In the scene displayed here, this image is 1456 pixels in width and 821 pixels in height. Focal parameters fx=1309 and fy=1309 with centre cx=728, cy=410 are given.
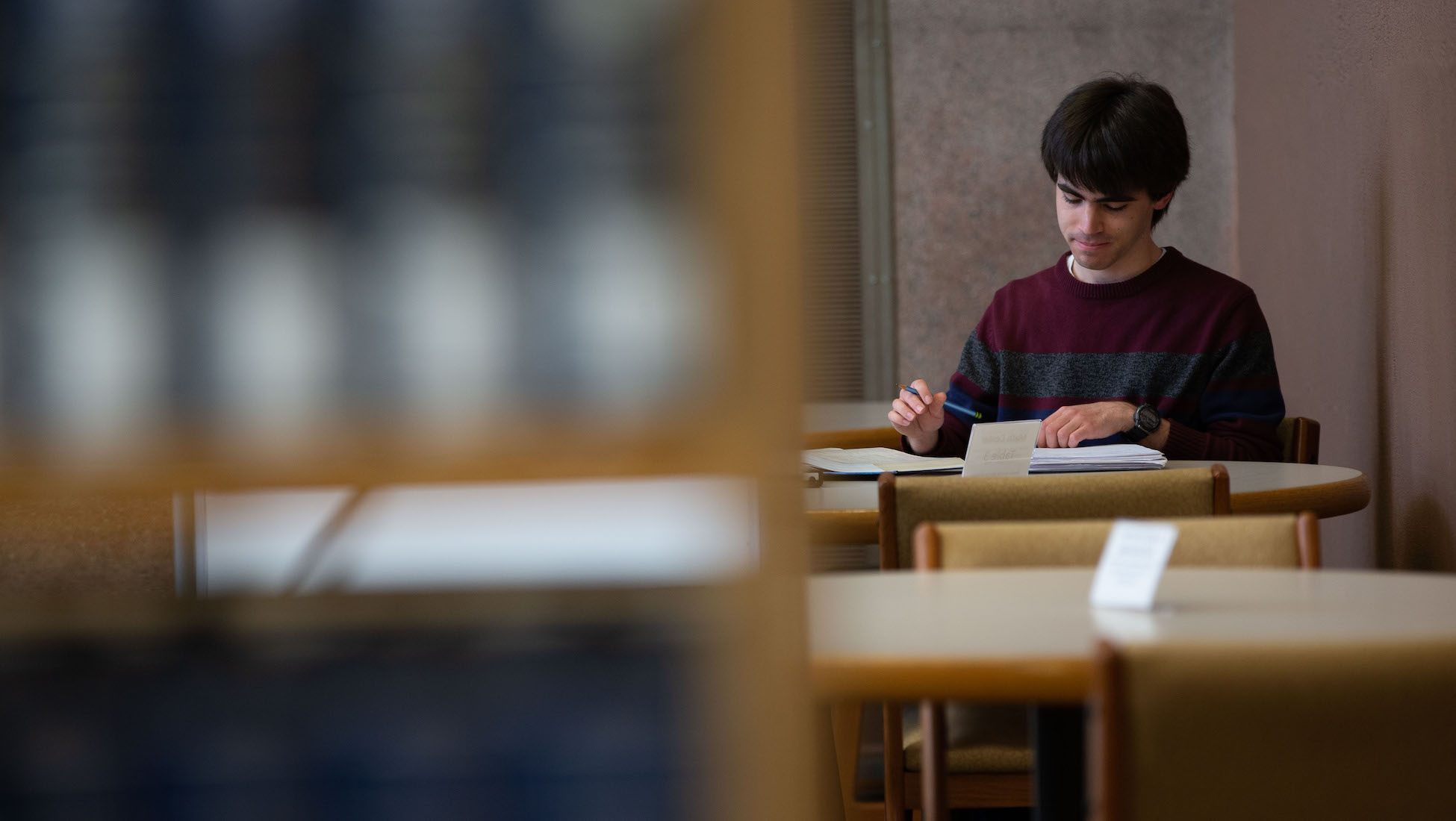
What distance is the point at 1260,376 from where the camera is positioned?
2590 mm

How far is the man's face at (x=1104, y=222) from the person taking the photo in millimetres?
2553

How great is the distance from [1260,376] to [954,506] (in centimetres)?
110

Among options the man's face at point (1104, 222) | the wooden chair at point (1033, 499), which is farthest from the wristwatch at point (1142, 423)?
the wooden chair at point (1033, 499)

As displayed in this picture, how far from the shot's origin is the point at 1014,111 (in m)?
4.38

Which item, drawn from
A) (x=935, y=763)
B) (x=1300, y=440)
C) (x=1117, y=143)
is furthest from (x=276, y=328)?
(x=1300, y=440)

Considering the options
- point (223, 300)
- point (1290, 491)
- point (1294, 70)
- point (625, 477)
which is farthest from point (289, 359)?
point (1294, 70)

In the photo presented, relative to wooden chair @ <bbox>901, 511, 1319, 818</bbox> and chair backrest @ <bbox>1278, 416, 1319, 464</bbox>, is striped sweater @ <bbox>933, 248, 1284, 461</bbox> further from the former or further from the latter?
wooden chair @ <bbox>901, 511, 1319, 818</bbox>

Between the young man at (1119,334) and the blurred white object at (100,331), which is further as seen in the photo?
the young man at (1119,334)

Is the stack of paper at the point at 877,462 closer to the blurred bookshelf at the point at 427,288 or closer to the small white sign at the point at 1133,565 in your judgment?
the small white sign at the point at 1133,565

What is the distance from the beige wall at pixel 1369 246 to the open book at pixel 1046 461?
2.93 feet

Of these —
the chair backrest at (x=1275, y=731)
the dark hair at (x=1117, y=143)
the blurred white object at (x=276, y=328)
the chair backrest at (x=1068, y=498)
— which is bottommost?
the chair backrest at (x=1275, y=731)

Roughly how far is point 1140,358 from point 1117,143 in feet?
1.47

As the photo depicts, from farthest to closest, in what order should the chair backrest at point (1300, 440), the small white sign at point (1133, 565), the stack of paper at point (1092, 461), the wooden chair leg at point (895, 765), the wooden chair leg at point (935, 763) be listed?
the chair backrest at point (1300, 440)
the stack of paper at point (1092, 461)
the wooden chair leg at point (895, 765)
the wooden chair leg at point (935, 763)
the small white sign at point (1133, 565)

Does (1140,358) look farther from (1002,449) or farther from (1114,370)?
(1002,449)
